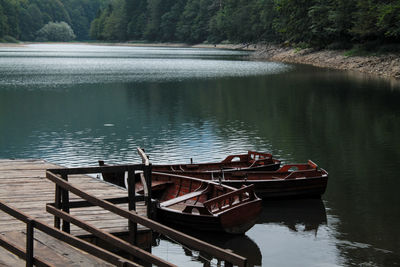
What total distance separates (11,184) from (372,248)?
26.0ft

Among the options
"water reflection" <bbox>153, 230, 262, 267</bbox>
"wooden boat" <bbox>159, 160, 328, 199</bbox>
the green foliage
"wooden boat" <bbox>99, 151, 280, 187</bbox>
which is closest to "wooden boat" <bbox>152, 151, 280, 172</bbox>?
"wooden boat" <bbox>99, 151, 280, 187</bbox>

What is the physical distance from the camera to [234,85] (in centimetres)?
5031

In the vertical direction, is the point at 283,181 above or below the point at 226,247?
above

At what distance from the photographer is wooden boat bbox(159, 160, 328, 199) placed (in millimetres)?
16453

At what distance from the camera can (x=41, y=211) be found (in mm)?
11383

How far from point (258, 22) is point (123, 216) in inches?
4439

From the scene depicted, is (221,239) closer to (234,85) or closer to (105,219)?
(105,219)

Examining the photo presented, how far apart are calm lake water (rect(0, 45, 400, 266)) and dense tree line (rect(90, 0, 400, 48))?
6407mm

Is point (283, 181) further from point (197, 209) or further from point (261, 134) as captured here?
point (261, 134)

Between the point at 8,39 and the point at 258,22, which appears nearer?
the point at 258,22

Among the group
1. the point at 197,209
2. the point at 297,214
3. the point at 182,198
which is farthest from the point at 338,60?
the point at 197,209

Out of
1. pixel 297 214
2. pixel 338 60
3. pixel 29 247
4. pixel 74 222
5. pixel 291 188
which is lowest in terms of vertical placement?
pixel 297 214

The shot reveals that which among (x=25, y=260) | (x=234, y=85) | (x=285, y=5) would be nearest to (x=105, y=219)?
(x=25, y=260)

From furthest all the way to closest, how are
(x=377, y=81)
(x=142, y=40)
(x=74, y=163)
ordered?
(x=142, y=40) → (x=377, y=81) → (x=74, y=163)
